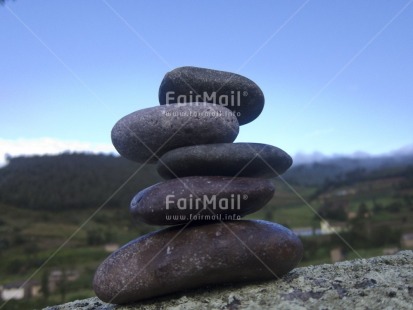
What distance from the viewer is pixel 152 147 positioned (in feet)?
20.5

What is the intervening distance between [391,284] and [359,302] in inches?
31.3

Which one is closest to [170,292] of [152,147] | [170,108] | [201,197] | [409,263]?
[201,197]

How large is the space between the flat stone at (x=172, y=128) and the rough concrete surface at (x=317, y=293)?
2.14m

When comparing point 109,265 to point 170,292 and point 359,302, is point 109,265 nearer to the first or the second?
point 170,292

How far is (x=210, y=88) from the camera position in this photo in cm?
652

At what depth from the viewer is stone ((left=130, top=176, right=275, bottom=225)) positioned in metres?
5.53
